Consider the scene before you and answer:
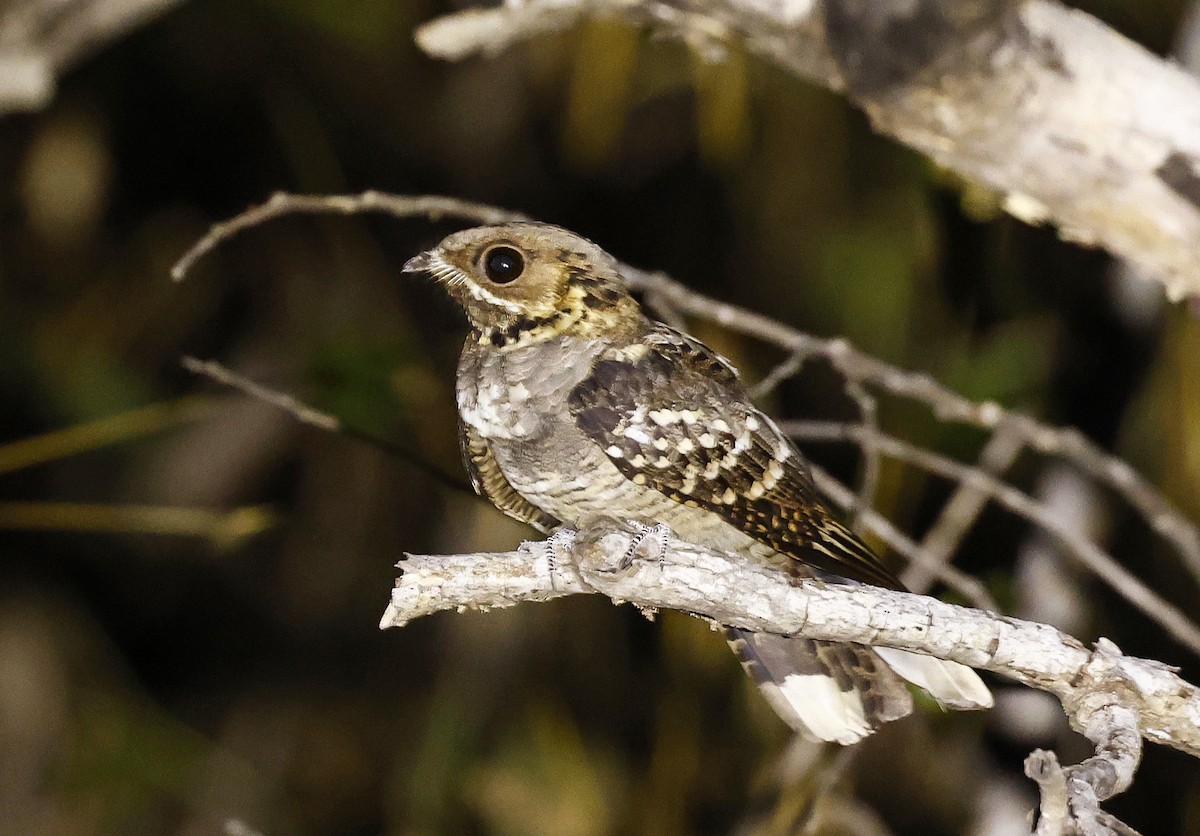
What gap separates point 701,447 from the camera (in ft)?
7.30

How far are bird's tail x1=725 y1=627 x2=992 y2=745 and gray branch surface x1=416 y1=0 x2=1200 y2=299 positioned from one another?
0.95 m

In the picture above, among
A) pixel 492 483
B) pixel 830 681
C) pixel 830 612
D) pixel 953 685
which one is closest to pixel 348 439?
pixel 492 483

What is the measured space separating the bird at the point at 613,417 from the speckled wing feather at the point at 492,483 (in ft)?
0.07

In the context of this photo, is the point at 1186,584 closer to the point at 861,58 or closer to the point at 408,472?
the point at 861,58

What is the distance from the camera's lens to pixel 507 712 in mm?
5926

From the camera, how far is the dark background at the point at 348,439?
17.8 ft

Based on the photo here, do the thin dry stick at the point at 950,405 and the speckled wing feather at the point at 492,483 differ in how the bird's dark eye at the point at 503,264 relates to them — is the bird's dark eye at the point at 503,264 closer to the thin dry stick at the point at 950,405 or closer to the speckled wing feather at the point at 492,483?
the speckled wing feather at the point at 492,483

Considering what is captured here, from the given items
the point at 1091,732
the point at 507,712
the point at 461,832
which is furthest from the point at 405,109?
the point at 1091,732

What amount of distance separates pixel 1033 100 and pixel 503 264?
106 centimetres

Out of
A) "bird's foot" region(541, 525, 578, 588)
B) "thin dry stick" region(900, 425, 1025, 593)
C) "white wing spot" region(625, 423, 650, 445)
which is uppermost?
"thin dry stick" region(900, 425, 1025, 593)

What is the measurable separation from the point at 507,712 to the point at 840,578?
12.6 ft

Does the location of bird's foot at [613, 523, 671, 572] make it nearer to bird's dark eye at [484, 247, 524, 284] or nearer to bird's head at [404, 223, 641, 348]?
bird's head at [404, 223, 641, 348]

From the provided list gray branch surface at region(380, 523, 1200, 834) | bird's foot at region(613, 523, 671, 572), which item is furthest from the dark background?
gray branch surface at region(380, 523, 1200, 834)

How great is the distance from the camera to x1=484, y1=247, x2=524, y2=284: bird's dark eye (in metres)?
2.13
